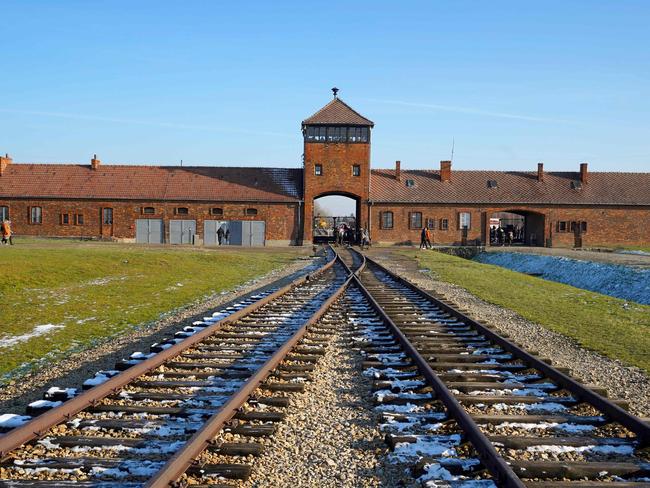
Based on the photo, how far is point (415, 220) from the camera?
47.2 meters

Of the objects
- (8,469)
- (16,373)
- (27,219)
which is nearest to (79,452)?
(8,469)

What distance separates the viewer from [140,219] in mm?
45844

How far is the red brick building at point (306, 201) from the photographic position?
45.8 meters

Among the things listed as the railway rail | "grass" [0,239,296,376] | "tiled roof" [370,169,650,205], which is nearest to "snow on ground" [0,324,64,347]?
"grass" [0,239,296,376]

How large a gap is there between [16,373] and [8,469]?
3576 millimetres

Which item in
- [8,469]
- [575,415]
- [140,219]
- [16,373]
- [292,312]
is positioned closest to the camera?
[8,469]

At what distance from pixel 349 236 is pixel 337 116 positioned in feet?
31.5

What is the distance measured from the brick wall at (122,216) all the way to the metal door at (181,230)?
30 cm

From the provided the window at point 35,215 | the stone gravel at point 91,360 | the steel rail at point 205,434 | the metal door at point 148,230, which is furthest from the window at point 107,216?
the steel rail at point 205,434

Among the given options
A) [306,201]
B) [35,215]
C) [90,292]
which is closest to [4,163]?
[35,215]

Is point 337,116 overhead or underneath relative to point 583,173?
overhead

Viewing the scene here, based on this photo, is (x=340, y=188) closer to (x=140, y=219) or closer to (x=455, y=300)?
(x=140, y=219)

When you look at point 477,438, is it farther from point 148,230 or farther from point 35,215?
point 35,215

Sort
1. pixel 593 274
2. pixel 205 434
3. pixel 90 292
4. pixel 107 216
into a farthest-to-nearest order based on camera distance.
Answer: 1. pixel 107 216
2. pixel 593 274
3. pixel 90 292
4. pixel 205 434
